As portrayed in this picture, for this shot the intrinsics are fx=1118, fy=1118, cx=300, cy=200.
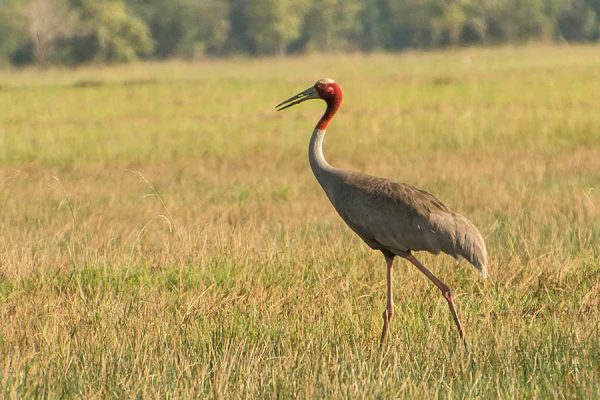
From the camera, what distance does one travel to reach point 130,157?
553 inches

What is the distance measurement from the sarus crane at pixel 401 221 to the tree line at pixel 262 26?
1399 inches

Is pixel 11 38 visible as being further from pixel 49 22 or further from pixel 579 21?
pixel 579 21

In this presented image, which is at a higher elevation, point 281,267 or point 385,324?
point 385,324

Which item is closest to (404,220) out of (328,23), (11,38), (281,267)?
(281,267)

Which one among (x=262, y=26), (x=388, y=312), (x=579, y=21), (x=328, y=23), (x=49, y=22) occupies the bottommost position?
(x=328, y=23)

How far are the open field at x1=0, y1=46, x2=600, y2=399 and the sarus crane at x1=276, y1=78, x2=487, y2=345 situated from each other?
0.99 ft

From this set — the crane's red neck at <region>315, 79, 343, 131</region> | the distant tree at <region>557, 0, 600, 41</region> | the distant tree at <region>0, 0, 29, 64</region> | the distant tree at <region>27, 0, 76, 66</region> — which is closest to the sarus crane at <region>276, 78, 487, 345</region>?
the crane's red neck at <region>315, 79, 343, 131</region>

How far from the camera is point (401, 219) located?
555 cm

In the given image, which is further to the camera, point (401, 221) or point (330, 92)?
point (330, 92)

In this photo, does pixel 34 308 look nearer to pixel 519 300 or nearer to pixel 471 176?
pixel 519 300

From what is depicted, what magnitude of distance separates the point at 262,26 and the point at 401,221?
262ft

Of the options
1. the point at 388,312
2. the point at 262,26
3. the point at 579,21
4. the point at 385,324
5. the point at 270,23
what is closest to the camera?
the point at 385,324

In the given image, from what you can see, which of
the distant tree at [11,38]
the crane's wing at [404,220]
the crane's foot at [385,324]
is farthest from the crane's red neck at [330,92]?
the distant tree at [11,38]

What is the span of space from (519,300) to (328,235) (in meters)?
2.59
